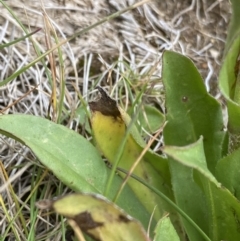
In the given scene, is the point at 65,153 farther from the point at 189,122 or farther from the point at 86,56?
the point at 86,56

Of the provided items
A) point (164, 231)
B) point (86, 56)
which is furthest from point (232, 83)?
point (86, 56)

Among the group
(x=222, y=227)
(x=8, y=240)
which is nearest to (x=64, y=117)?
(x=8, y=240)

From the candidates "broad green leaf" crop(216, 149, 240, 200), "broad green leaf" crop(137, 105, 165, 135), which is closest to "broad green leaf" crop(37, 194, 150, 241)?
"broad green leaf" crop(216, 149, 240, 200)

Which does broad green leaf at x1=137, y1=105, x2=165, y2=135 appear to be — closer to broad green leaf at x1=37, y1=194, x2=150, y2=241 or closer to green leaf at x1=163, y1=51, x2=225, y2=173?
green leaf at x1=163, y1=51, x2=225, y2=173

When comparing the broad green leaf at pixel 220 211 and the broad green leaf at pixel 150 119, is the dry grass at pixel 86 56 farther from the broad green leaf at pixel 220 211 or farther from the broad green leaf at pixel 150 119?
the broad green leaf at pixel 220 211

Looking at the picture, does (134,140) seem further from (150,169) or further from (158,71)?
(158,71)
